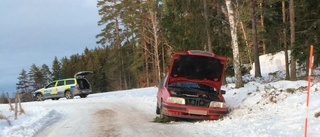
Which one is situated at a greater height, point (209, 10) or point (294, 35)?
point (209, 10)

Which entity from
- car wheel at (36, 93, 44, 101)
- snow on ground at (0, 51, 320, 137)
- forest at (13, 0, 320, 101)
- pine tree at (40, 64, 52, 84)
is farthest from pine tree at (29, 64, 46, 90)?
snow on ground at (0, 51, 320, 137)

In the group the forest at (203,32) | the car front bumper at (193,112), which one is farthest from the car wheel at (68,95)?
the car front bumper at (193,112)

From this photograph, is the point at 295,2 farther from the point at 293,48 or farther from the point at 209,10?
the point at 209,10

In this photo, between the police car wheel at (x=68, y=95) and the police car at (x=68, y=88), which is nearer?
the police car at (x=68, y=88)

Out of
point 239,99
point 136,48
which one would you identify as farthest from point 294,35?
point 136,48

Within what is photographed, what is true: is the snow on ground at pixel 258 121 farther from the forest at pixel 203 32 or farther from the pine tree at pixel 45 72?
the pine tree at pixel 45 72

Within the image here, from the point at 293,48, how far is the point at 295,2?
348 centimetres

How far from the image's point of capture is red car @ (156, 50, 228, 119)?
35.5ft

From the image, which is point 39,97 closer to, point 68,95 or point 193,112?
point 68,95

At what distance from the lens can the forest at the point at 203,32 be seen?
62.6 feet

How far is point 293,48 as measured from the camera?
18688 mm

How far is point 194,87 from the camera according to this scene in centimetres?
1239

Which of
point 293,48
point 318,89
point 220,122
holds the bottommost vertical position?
point 220,122

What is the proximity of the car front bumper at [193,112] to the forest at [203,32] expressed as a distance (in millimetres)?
5866
